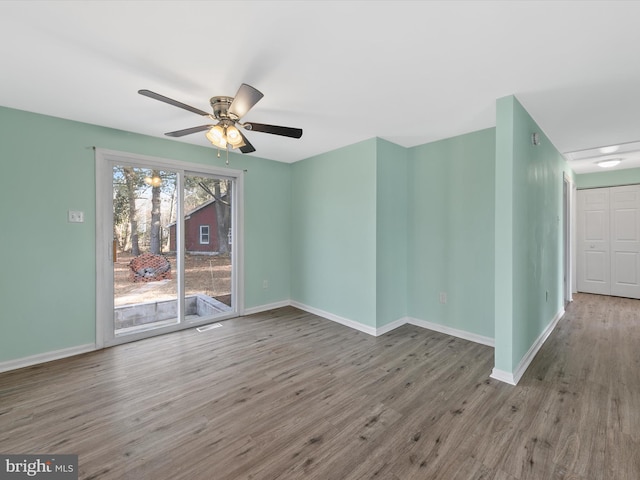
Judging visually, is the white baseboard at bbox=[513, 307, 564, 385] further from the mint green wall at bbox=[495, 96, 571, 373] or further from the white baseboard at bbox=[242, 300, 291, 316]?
the white baseboard at bbox=[242, 300, 291, 316]

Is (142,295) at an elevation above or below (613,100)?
below

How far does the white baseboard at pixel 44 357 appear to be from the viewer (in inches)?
102

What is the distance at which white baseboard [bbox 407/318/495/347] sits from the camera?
3.12 m

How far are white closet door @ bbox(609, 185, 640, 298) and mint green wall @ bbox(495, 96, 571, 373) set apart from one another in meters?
3.29

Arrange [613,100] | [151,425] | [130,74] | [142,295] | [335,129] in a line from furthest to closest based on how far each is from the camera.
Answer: [142,295] < [335,129] < [613,100] < [130,74] < [151,425]

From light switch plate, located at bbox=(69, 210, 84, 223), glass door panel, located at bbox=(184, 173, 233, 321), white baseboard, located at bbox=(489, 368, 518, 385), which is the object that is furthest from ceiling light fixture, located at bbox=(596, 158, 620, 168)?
light switch plate, located at bbox=(69, 210, 84, 223)

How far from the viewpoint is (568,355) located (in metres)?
2.86

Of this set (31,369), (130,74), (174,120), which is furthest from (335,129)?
(31,369)

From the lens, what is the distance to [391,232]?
3.61 m

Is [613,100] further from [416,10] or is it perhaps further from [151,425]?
[151,425]

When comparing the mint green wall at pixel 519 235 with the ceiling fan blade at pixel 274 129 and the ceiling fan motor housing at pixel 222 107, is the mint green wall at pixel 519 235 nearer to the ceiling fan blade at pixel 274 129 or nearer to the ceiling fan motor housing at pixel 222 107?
the ceiling fan blade at pixel 274 129

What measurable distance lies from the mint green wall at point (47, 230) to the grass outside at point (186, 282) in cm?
27

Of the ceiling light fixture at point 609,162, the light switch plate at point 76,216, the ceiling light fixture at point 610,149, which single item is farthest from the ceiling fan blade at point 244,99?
the ceiling light fixture at point 609,162

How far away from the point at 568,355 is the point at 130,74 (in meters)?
4.65
